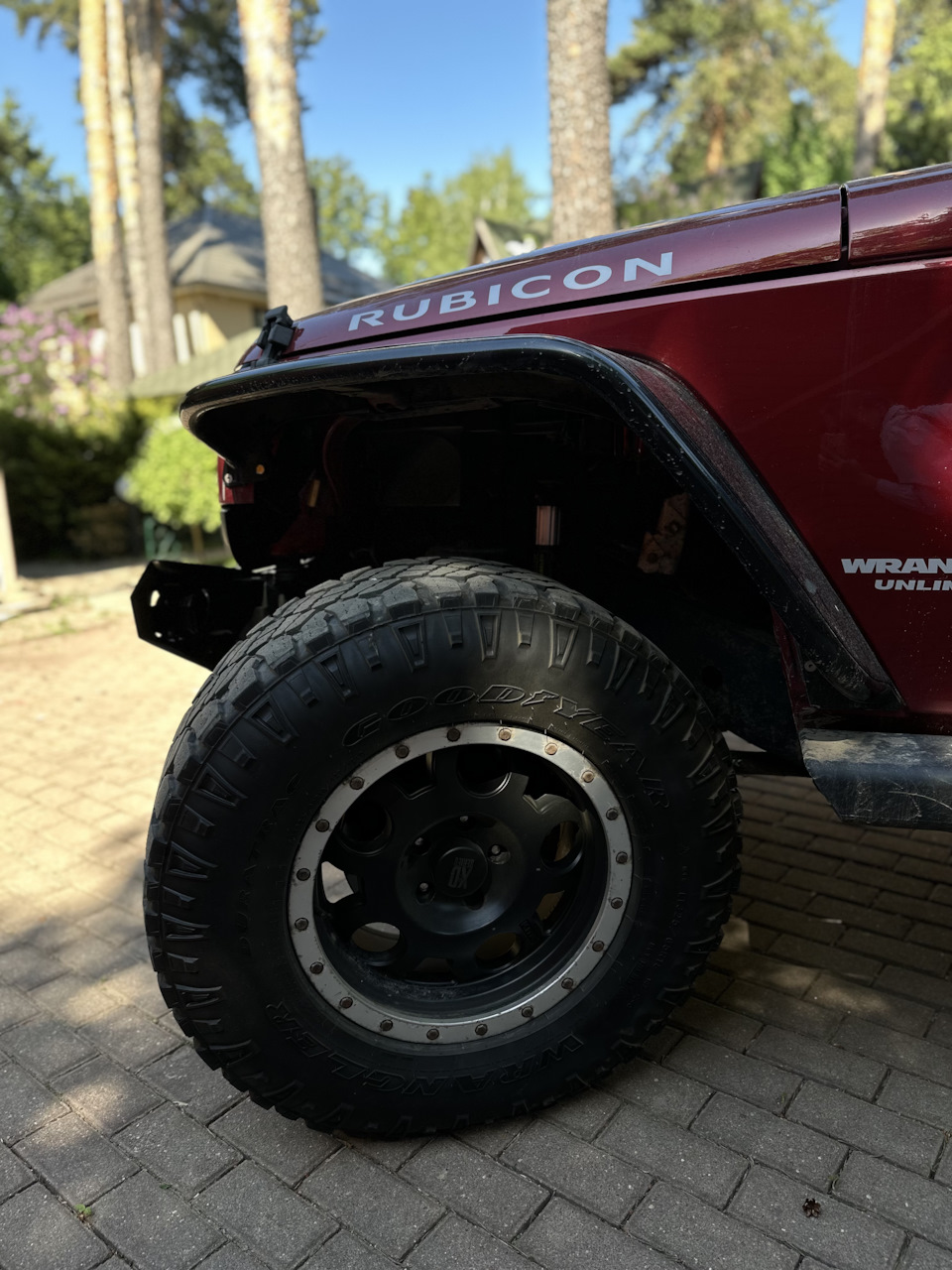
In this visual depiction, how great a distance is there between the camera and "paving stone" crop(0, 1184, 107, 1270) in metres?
1.58

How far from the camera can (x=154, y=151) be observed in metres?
16.1

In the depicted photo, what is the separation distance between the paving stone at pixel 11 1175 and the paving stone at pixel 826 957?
6.20 feet

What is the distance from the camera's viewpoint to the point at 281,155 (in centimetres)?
809

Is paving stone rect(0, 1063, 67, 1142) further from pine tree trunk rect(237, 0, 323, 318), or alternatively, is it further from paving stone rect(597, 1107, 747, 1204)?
pine tree trunk rect(237, 0, 323, 318)

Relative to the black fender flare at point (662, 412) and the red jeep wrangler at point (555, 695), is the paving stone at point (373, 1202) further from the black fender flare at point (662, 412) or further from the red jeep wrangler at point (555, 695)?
the black fender flare at point (662, 412)

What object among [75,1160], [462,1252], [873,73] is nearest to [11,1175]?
[75,1160]

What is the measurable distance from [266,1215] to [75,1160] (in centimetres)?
45

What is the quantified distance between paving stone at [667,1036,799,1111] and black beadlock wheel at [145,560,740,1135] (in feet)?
0.93

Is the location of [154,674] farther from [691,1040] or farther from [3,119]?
[3,119]

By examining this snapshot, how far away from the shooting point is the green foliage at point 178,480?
9664 mm

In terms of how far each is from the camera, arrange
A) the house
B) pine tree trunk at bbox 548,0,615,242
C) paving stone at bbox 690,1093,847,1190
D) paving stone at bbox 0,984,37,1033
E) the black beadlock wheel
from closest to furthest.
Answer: the black beadlock wheel < paving stone at bbox 690,1093,847,1190 < paving stone at bbox 0,984,37,1033 < pine tree trunk at bbox 548,0,615,242 < the house

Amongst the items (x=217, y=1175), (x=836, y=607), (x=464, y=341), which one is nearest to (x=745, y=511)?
(x=836, y=607)

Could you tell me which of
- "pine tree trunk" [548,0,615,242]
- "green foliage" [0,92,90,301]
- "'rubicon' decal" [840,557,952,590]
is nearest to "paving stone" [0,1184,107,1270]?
"'rubicon' decal" [840,557,952,590]

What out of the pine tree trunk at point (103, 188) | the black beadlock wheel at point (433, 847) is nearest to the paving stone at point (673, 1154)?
the black beadlock wheel at point (433, 847)
